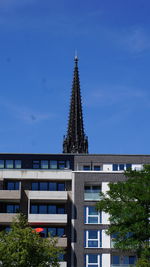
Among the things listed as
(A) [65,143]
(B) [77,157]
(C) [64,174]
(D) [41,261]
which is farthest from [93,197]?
(A) [65,143]

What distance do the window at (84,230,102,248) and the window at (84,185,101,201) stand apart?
11.8ft

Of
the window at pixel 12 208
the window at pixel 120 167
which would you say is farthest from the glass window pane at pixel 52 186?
the window at pixel 120 167

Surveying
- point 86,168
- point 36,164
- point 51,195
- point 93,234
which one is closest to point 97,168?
point 86,168

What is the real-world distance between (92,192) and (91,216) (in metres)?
2.74

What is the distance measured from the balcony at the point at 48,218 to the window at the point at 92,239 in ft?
9.11

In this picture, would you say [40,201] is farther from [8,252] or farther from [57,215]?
[8,252]


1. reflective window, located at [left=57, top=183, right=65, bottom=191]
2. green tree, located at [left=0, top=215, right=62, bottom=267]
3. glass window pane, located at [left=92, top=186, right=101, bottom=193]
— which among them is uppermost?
reflective window, located at [left=57, top=183, right=65, bottom=191]

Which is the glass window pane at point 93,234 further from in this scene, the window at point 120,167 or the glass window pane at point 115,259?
the window at point 120,167

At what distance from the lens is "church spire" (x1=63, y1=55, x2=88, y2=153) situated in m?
160

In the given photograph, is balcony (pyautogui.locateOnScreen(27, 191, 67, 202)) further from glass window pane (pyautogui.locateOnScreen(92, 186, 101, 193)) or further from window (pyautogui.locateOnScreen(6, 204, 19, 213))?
glass window pane (pyautogui.locateOnScreen(92, 186, 101, 193))

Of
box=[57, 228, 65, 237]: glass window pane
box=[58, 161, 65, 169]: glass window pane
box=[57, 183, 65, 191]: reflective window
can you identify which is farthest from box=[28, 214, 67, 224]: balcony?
box=[58, 161, 65, 169]: glass window pane

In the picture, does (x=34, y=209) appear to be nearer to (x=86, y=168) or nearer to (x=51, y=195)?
(x=51, y=195)

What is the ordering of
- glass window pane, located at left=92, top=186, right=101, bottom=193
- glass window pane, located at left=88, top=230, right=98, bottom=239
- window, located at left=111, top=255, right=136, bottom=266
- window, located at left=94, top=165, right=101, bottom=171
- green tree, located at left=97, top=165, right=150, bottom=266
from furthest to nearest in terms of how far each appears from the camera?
window, located at left=94, top=165, right=101, bottom=171 → glass window pane, located at left=92, top=186, right=101, bottom=193 → glass window pane, located at left=88, top=230, right=98, bottom=239 → window, located at left=111, top=255, right=136, bottom=266 → green tree, located at left=97, top=165, right=150, bottom=266

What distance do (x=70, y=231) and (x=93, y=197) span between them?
4.37 metres
